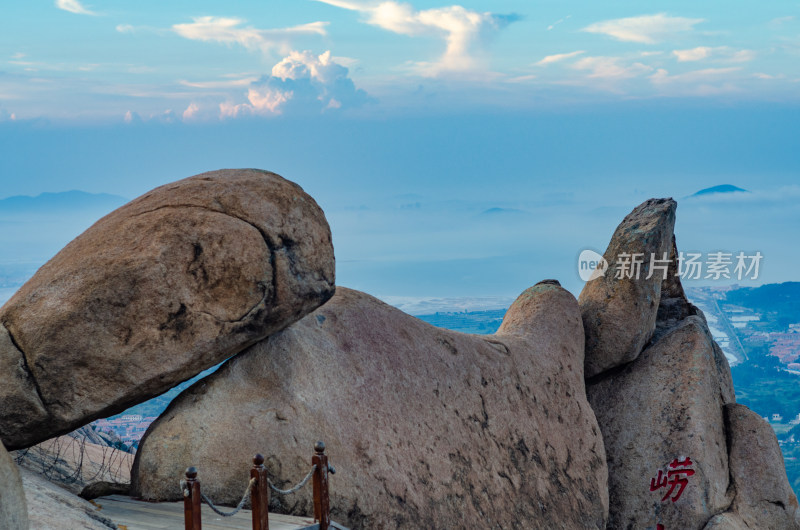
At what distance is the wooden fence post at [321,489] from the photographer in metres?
8.60

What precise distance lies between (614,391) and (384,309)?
18.0 feet

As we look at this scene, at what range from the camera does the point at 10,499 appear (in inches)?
263

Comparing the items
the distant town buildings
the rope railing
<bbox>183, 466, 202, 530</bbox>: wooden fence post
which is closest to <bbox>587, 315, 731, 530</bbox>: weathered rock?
the rope railing

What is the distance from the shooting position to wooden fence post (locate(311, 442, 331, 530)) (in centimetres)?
860

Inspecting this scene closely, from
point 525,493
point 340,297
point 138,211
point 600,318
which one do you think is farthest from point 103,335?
point 600,318

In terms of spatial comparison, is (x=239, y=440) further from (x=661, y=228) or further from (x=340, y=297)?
(x=661, y=228)

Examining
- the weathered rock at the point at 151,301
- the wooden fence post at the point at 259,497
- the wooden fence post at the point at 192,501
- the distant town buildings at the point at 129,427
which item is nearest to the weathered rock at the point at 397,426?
the weathered rock at the point at 151,301

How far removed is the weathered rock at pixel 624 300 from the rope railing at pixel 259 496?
786 cm

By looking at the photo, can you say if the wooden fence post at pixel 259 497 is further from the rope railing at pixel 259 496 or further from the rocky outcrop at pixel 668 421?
the rocky outcrop at pixel 668 421

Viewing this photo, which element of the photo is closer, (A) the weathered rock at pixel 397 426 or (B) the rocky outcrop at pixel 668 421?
(A) the weathered rock at pixel 397 426

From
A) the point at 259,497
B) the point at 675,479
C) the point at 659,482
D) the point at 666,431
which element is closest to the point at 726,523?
the point at 675,479

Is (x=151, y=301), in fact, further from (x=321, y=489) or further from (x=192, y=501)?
(x=321, y=489)

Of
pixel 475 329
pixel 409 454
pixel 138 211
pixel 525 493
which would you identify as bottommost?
pixel 475 329

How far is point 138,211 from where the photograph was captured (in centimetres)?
995
